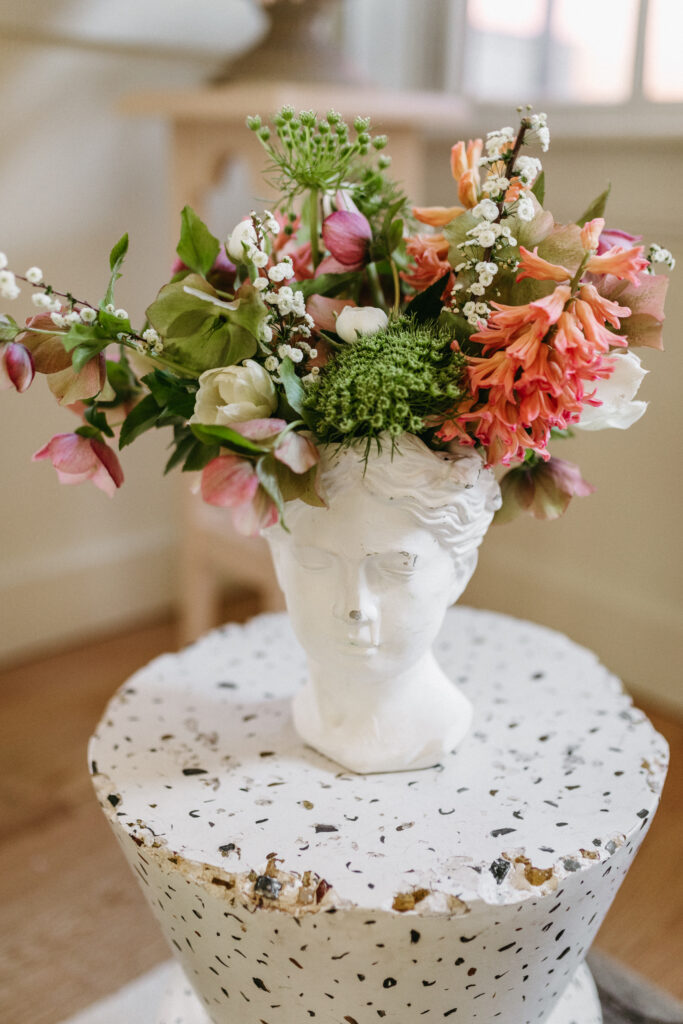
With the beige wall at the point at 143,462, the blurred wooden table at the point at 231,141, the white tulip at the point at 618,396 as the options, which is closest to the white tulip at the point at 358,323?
the white tulip at the point at 618,396

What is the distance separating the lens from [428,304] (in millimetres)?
858

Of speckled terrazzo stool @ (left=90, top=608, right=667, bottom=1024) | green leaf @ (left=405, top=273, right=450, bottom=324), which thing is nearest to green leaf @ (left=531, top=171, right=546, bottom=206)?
green leaf @ (left=405, top=273, right=450, bottom=324)

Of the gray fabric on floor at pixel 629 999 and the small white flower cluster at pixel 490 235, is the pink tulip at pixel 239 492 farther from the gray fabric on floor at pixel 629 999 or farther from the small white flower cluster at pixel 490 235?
the gray fabric on floor at pixel 629 999

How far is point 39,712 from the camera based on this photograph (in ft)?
6.70

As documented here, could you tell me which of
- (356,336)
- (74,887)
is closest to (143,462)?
(74,887)

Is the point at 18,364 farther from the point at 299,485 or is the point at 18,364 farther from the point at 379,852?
the point at 379,852

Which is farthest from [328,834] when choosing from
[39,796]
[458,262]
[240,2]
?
[240,2]

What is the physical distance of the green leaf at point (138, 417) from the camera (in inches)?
35.2

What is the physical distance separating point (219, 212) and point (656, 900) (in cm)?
176

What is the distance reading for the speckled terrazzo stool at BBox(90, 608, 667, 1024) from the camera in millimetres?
808

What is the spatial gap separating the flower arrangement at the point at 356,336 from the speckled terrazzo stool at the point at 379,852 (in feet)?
1.04

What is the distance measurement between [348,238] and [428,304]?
0.10 meters

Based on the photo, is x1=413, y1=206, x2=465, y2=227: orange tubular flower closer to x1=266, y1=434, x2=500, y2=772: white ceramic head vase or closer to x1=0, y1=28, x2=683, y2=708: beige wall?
x1=266, y1=434, x2=500, y2=772: white ceramic head vase

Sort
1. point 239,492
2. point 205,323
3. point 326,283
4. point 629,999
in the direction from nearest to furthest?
point 239,492 < point 205,323 < point 326,283 < point 629,999
